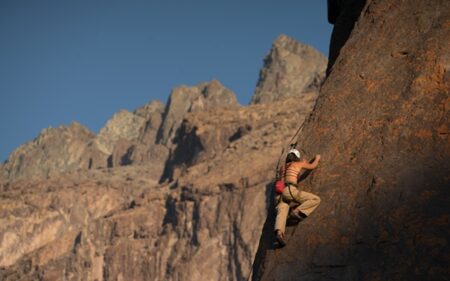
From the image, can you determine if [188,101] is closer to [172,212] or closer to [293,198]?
[172,212]

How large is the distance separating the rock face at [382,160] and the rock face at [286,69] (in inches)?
4494

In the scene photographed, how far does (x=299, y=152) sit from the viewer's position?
41.7ft

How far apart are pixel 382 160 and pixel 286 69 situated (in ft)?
404

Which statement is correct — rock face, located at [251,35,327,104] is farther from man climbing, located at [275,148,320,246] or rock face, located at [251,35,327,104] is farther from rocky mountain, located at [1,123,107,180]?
man climbing, located at [275,148,320,246]

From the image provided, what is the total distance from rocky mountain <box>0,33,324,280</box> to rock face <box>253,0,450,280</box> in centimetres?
4798

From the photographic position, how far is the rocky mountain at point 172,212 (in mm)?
66062

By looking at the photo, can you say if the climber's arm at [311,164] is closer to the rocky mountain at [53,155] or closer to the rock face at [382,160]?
the rock face at [382,160]

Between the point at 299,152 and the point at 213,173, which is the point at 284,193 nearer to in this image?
the point at 299,152

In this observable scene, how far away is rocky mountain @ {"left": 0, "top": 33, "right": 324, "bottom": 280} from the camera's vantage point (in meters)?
→ 66.1

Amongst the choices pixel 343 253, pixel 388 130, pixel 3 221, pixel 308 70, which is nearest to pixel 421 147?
pixel 388 130

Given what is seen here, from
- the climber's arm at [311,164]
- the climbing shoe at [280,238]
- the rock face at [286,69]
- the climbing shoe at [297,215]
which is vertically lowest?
the climbing shoe at [280,238]

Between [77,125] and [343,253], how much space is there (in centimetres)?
15345

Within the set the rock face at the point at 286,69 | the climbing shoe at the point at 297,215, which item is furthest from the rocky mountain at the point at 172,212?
the climbing shoe at the point at 297,215

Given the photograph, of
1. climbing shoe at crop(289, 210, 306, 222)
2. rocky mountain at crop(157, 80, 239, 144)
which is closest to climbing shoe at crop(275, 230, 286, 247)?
climbing shoe at crop(289, 210, 306, 222)
